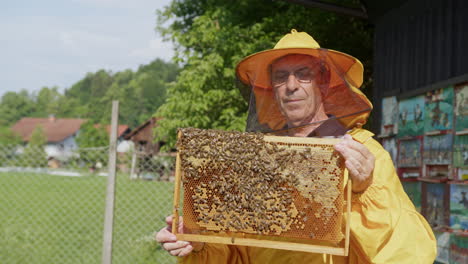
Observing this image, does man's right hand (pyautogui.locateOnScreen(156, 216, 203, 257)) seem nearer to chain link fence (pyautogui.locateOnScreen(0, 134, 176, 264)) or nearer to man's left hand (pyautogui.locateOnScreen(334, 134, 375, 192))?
man's left hand (pyautogui.locateOnScreen(334, 134, 375, 192))

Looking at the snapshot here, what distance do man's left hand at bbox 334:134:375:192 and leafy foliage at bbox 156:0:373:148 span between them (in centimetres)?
822

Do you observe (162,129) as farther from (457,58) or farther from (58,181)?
(457,58)

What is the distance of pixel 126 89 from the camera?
11775 centimetres

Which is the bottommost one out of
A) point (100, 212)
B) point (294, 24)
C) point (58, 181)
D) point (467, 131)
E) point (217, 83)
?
point (100, 212)

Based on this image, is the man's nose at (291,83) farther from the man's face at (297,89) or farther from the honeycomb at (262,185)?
the honeycomb at (262,185)

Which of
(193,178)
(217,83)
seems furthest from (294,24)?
(193,178)

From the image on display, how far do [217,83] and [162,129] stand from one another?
2744mm

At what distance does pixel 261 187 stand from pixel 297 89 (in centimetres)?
64

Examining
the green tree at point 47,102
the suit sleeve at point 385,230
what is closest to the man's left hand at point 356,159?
the suit sleeve at point 385,230

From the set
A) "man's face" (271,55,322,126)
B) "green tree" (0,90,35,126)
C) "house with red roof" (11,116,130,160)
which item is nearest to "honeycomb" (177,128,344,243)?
"man's face" (271,55,322,126)

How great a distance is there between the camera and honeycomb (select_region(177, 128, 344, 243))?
6.41ft

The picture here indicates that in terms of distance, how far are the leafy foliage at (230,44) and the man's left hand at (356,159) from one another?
8223 millimetres

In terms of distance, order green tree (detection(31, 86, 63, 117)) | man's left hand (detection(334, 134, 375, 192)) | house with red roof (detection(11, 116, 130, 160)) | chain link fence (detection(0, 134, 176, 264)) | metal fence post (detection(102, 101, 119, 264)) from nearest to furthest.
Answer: man's left hand (detection(334, 134, 375, 192))
metal fence post (detection(102, 101, 119, 264))
chain link fence (detection(0, 134, 176, 264))
house with red roof (detection(11, 116, 130, 160))
green tree (detection(31, 86, 63, 117))

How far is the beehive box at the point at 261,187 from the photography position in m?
1.95
